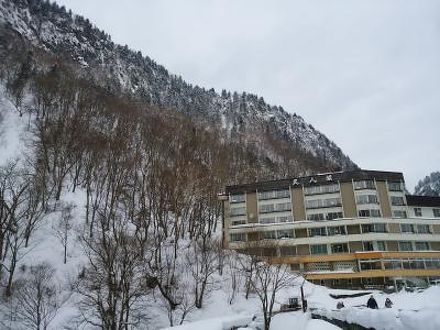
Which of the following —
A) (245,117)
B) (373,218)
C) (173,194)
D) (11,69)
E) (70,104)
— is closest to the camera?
(173,194)

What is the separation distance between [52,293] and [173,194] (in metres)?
25.8

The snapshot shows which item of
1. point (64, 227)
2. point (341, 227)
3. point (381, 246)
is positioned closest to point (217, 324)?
point (64, 227)

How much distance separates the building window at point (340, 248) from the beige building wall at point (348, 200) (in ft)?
21.8

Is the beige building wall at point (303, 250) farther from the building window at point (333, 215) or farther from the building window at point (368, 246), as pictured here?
the building window at point (368, 246)

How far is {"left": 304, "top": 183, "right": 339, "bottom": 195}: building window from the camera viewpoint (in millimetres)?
74250

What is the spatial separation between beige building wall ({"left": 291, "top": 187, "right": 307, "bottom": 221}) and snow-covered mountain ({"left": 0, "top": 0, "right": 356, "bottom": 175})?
5092 centimetres

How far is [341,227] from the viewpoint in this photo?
2704 inches

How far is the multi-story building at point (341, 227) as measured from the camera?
62906 mm

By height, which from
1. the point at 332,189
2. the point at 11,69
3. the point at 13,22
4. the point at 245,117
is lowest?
the point at 332,189

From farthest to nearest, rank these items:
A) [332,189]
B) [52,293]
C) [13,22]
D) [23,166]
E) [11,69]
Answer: [13,22]
[11,69]
[332,189]
[23,166]
[52,293]

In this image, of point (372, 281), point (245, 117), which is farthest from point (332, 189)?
point (245, 117)

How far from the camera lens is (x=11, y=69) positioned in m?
85.4

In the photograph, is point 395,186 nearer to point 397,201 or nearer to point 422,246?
point 397,201

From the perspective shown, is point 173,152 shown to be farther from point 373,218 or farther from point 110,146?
point 373,218
